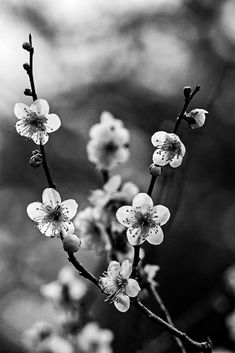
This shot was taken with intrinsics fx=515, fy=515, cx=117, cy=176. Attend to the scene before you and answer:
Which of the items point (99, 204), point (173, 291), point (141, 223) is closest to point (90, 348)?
point (99, 204)

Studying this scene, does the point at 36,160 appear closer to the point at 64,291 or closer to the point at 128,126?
the point at 64,291

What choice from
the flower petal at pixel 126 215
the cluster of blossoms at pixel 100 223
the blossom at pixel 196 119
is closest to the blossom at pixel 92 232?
the cluster of blossoms at pixel 100 223

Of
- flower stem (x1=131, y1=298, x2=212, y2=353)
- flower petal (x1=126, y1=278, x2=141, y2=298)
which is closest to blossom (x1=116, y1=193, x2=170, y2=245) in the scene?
flower petal (x1=126, y1=278, x2=141, y2=298)

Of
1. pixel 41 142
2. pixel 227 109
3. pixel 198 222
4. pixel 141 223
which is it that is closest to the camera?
pixel 41 142

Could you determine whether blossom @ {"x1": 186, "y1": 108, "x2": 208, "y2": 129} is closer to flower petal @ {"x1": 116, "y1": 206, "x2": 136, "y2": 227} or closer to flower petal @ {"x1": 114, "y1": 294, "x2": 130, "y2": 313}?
flower petal @ {"x1": 116, "y1": 206, "x2": 136, "y2": 227}

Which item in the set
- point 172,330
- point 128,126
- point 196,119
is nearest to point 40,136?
point 196,119

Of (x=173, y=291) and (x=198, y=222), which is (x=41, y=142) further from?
(x=198, y=222)
